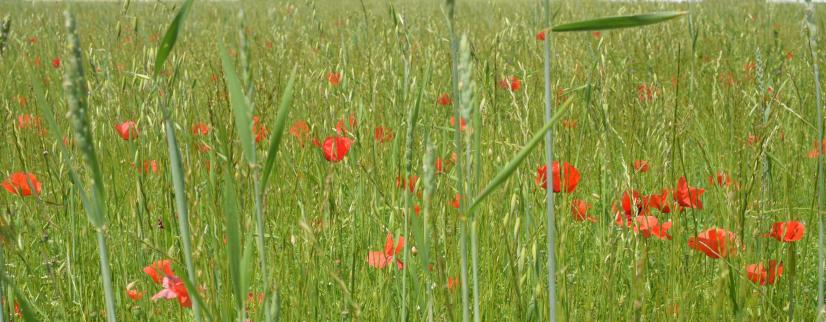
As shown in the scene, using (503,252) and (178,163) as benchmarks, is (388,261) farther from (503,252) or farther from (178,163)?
(178,163)

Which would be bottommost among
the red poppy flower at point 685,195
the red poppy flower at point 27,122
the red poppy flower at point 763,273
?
the red poppy flower at point 763,273

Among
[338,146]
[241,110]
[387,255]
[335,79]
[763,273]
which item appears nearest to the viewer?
[241,110]

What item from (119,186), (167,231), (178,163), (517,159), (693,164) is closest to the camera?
(517,159)

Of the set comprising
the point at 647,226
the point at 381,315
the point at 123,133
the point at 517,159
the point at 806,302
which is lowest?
the point at 806,302

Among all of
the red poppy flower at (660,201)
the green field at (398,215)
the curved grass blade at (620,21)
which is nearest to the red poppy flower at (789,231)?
the green field at (398,215)

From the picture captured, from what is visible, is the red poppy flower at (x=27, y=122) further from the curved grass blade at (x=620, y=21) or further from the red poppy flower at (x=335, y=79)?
the curved grass blade at (x=620, y=21)

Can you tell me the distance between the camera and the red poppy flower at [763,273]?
113 centimetres

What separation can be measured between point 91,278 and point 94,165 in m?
1.10

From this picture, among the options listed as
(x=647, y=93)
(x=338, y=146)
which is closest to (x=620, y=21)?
(x=338, y=146)

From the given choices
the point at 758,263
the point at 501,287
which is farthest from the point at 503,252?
the point at 758,263

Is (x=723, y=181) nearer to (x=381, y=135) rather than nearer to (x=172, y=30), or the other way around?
(x=381, y=135)

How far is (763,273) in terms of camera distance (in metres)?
1.14

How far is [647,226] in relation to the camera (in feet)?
4.01

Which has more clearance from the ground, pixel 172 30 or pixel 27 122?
pixel 172 30
